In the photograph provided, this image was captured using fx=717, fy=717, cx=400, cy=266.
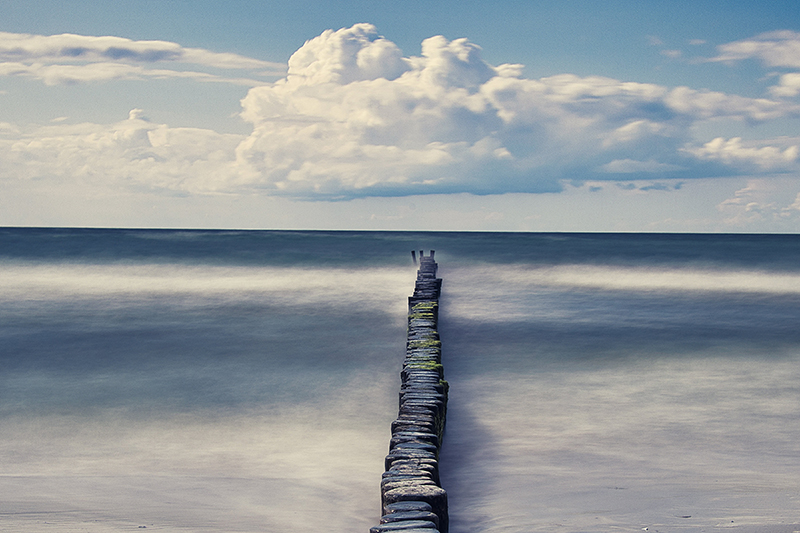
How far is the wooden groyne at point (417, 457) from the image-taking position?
439 cm

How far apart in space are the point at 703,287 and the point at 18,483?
2607 centimetres

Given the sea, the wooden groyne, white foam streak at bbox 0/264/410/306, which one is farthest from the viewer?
white foam streak at bbox 0/264/410/306

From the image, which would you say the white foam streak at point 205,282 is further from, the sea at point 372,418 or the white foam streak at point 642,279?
the white foam streak at point 642,279

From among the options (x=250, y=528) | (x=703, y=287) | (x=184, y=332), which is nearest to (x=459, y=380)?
(x=250, y=528)

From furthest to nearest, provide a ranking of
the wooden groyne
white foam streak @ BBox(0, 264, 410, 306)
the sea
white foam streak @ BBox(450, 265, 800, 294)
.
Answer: white foam streak @ BBox(450, 265, 800, 294), white foam streak @ BBox(0, 264, 410, 306), the sea, the wooden groyne

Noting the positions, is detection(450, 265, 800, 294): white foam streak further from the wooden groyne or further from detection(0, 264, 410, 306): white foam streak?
the wooden groyne

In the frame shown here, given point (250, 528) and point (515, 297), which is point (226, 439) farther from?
point (515, 297)

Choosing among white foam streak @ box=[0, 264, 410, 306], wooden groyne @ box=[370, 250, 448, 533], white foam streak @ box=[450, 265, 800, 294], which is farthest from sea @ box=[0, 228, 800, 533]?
white foam streak @ box=[450, 265, 800, 294]

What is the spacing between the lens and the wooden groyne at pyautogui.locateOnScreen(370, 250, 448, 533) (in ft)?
14.4

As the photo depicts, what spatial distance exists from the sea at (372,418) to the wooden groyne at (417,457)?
0.48 metres

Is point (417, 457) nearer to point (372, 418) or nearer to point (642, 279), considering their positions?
point (372, 418)

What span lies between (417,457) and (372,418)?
2.97m

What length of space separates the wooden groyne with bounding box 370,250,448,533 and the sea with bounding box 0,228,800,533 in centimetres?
48

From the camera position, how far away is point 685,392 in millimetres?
9359
